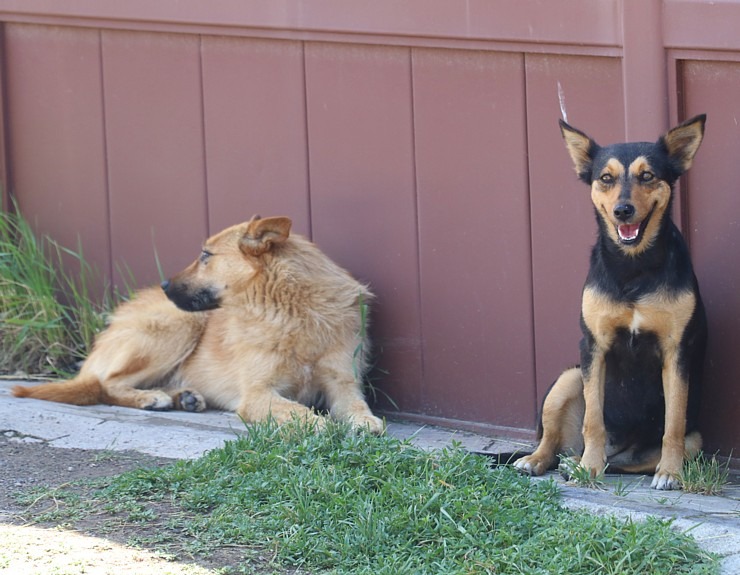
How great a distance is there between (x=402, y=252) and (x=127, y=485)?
7.31 ft

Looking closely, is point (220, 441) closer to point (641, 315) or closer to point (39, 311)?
point (641, 315)

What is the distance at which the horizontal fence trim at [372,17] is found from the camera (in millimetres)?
5301

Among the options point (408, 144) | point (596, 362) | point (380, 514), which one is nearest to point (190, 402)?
point (408, 144)

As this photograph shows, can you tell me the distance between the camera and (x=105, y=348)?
6645 mm

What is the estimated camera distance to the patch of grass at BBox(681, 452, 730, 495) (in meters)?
4.61

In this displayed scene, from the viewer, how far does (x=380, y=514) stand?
402cm

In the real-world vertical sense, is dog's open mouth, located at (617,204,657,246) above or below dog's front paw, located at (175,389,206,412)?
above

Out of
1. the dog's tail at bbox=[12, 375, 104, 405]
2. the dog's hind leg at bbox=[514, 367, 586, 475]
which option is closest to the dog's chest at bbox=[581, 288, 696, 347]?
the dog's hind leg at bbox=[514, 367, 586, 475]

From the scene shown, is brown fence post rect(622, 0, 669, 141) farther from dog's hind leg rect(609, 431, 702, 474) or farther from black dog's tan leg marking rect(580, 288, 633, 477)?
dog's hind leg rect(609, 431, 702, 474)

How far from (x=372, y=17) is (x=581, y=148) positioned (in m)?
1.62

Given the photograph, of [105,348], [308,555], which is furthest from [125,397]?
[308,555]

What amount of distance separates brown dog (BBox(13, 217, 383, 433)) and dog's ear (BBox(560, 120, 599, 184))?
172 cm

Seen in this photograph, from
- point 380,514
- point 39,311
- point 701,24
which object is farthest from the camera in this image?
point 39,311

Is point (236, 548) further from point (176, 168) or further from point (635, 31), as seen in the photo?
point (176, 168)
